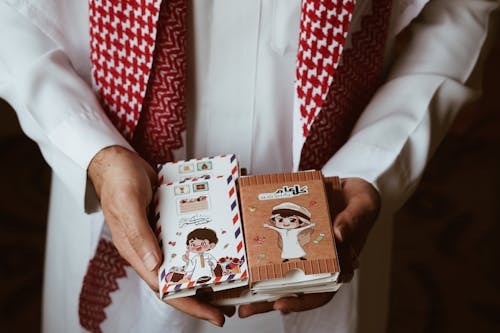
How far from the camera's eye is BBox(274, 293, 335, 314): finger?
2.37ft

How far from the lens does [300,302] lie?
2.40 ft

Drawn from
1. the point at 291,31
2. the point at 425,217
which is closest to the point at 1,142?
the point at 425,217

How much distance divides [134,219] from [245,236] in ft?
0.43

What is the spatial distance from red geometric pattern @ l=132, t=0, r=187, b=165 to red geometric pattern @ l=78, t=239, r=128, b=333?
17 cm

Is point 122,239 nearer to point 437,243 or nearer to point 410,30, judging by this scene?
point 410,30

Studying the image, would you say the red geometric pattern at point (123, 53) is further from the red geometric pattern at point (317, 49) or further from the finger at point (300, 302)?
the finger at point (300, 302)

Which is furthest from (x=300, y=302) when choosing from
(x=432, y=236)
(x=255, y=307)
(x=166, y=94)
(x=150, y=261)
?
(x=432, y=236)

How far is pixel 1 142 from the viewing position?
218 centimetres

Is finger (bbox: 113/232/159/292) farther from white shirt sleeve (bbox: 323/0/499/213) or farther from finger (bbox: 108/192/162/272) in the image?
white shirt sleeve (bbox: 323/0/499/213)

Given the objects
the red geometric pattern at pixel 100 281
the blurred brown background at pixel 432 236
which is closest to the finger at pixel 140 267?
the red geometric pattern at pixel 100 281

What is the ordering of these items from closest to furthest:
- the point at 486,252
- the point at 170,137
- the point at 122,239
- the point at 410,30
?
the point at 122,239
the point at 170,137
the point at 410,30
the point at 486,252

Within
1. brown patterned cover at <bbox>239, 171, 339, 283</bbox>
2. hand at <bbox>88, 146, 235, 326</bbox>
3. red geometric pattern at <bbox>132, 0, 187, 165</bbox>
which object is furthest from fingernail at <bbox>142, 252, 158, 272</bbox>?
red geometric pattern at <bbox>132, 0, 187, 165</bbox>

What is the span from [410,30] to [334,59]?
0.72 ft

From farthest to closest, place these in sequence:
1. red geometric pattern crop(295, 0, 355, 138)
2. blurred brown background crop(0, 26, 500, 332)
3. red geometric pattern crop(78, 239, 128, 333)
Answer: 1. blurred brown background crop(0, 26, 500, 332)
2. red geometric pattern crop(78, 239, 128, 333)
3. red geometric pattern crop(295, 0, 355, 138)
